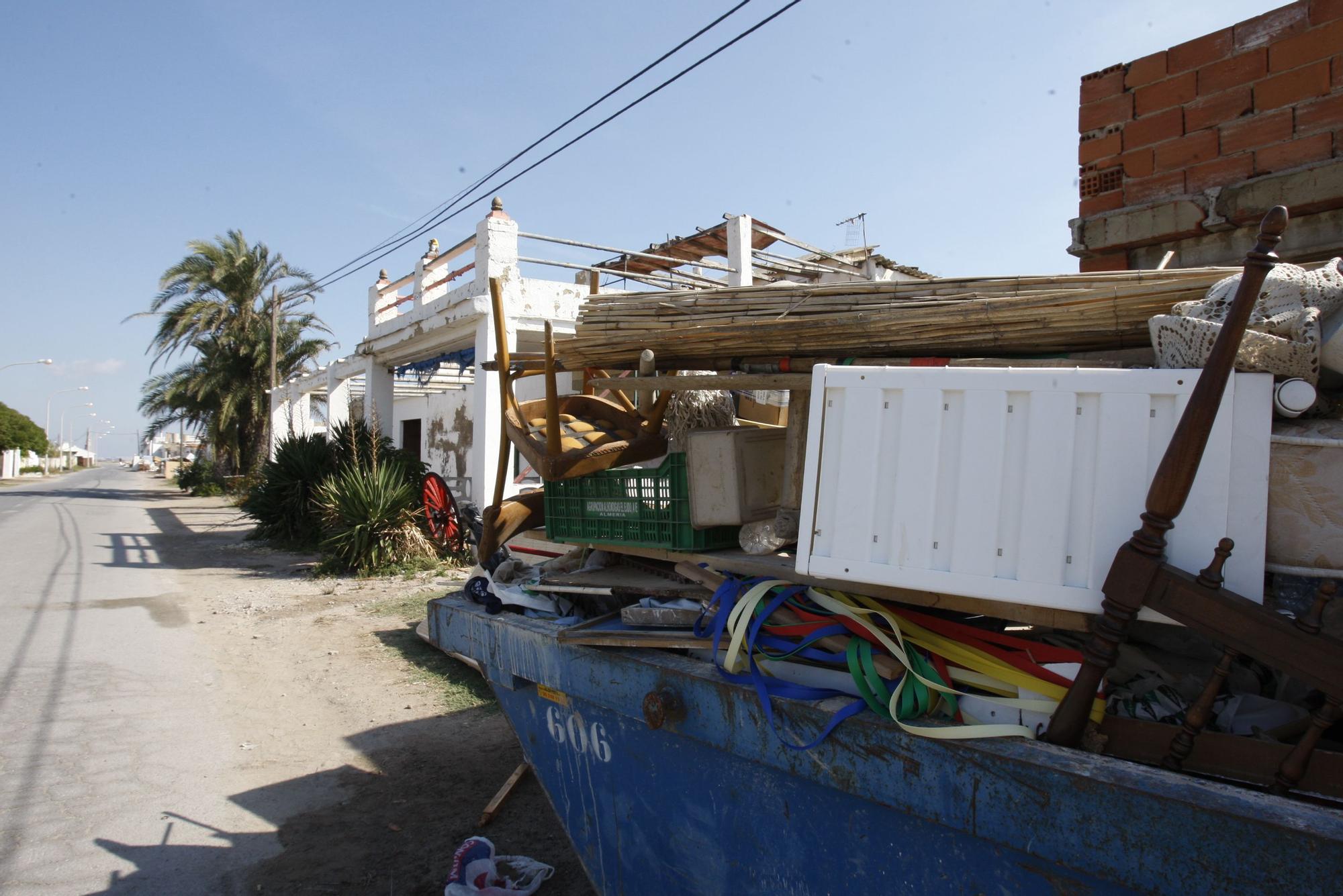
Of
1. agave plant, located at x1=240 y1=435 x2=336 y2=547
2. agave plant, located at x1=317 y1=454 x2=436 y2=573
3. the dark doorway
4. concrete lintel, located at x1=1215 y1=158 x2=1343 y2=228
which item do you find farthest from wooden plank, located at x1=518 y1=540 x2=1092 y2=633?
the dark doorway

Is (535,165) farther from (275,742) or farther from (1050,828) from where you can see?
(1050,828)

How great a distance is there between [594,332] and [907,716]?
1.52 meters

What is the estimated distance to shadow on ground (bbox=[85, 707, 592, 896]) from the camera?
10.2ft

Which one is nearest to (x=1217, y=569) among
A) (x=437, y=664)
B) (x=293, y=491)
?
(x=437, y=664)

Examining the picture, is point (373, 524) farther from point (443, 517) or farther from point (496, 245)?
point (496, 245)

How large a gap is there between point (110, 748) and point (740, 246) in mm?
7618

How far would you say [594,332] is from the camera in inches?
107

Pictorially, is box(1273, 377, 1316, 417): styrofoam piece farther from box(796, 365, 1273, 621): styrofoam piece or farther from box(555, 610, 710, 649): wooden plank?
box(555, 610, 710, 649): wooden plank

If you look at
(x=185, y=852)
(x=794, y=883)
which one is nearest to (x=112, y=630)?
(x=185, y=852)

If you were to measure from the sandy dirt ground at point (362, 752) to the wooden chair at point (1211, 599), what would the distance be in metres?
2.28

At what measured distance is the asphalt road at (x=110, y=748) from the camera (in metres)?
3.27

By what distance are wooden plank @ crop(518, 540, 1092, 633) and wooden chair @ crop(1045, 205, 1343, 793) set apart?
5.3 inches

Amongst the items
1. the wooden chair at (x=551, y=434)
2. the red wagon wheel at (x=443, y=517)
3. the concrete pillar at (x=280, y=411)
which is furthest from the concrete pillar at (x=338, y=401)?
the wooden chair at (x=551, y=434)

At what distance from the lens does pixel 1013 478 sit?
5.62ft
